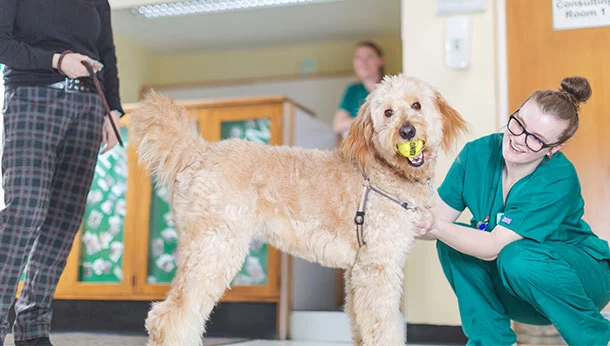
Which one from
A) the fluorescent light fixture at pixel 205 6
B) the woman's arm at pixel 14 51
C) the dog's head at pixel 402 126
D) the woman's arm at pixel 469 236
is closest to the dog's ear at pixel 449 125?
the dog's head at pixel 402 126

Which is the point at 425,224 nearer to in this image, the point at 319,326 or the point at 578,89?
the point at 578,89

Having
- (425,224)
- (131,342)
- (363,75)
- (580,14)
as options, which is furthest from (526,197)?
(363,75)

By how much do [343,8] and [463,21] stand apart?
2493 mm

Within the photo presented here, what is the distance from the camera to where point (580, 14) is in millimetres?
3250

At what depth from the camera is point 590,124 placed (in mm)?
3186

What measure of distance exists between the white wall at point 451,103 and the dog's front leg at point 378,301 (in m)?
1.14

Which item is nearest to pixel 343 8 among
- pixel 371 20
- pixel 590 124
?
pixel 371 20

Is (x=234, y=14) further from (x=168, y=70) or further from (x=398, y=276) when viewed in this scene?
(x=398, y=276)

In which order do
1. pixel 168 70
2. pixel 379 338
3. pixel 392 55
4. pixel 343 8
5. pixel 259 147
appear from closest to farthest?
pixel 379 338 < pixel 259 147 < pixel 343 8 < pixel 392 55 < pixel 168 70

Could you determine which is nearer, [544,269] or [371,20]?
A: [544,269]

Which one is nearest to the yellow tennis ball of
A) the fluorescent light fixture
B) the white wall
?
the white wall

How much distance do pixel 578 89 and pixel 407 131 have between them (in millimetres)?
636

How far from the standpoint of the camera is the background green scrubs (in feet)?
6.99

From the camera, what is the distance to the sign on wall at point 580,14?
10.6ft
